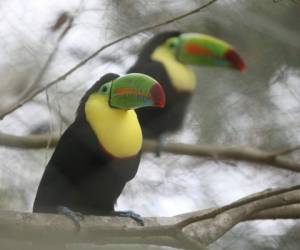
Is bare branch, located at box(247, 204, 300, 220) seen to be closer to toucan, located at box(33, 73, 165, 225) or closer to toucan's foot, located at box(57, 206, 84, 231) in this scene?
toucan, located at box(33, 73, 165, 225)

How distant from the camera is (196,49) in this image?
3.33 m

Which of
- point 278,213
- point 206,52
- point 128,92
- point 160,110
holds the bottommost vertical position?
point 160,110

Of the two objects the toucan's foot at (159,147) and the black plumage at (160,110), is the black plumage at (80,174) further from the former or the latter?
the black plumage at (160,110)

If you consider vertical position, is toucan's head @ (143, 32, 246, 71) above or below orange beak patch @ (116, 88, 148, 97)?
below

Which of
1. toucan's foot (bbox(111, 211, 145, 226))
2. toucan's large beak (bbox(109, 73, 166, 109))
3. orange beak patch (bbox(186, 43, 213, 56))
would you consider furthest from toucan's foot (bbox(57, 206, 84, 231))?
orange beak patch (bbox(186, 43, 213, 56))

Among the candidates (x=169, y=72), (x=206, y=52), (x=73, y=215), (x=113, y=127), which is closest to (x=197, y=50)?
(x=206, y=52)

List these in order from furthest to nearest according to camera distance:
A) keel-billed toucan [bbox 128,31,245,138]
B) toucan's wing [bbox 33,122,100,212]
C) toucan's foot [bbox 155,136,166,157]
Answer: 1. keel-billed toucan [bbox 128,31,245,138]
2. toucan's foot [bbox 155,136,166,157]
3. toucan's wing [bbox 33,122,100,212]

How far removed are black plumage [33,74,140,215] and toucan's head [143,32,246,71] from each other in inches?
22.8

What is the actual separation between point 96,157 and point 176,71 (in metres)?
1.21

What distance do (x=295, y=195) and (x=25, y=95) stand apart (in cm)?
100

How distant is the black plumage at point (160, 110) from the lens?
3.51 meters

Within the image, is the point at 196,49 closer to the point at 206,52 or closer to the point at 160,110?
the point at 206,52

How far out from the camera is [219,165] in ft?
10.5

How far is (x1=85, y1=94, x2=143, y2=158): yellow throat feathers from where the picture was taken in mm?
2520
